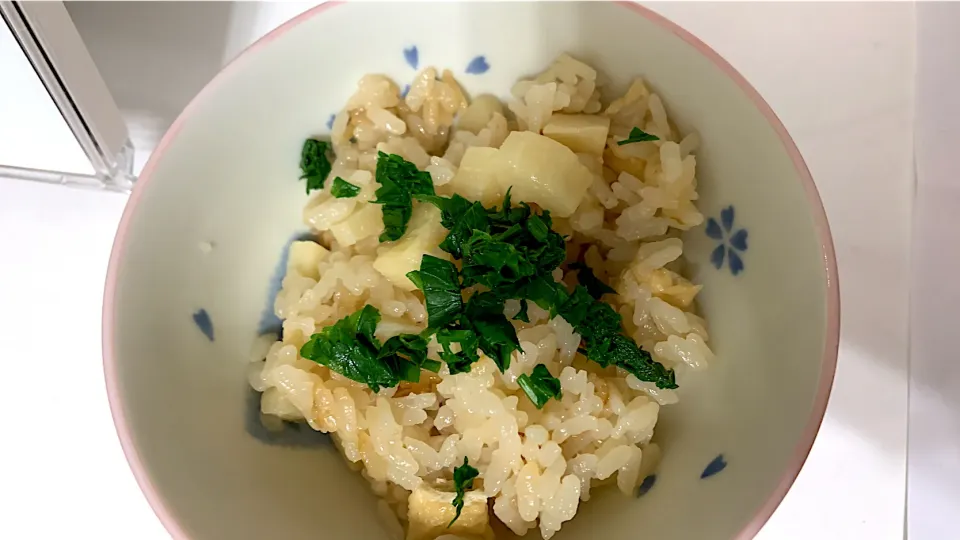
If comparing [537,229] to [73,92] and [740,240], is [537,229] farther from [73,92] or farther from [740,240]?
[73,92]

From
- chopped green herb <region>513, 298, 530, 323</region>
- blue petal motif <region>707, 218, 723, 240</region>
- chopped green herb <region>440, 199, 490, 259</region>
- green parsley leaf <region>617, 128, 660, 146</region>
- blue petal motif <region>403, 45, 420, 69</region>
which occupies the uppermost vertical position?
blue petal motif <region>403, 45, 420, 69</region>

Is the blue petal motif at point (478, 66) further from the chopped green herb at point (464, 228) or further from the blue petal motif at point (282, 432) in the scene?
the blue petal motif at point (282, 432)

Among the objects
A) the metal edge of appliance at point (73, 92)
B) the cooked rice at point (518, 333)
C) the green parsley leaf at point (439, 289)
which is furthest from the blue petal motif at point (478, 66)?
the metal edge of appliance at point (73, 92)

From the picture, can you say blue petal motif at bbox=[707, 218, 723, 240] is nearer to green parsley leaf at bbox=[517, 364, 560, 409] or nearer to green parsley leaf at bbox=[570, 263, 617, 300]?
green parsley leaf at bbox=[570, 263, 617, 300]

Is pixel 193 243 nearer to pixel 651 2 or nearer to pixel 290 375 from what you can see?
pixel 290 375

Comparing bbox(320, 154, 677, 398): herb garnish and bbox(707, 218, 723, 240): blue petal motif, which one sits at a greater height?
bbox(320, 154, 677, 398): herb garnish

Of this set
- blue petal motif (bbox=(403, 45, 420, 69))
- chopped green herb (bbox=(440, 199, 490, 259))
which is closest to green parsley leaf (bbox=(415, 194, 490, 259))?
chopped green herb (bbox=(440, 199, 490, 259))

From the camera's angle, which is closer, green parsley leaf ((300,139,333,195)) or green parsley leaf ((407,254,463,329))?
green parsley leaf ((407,254,463,329))
